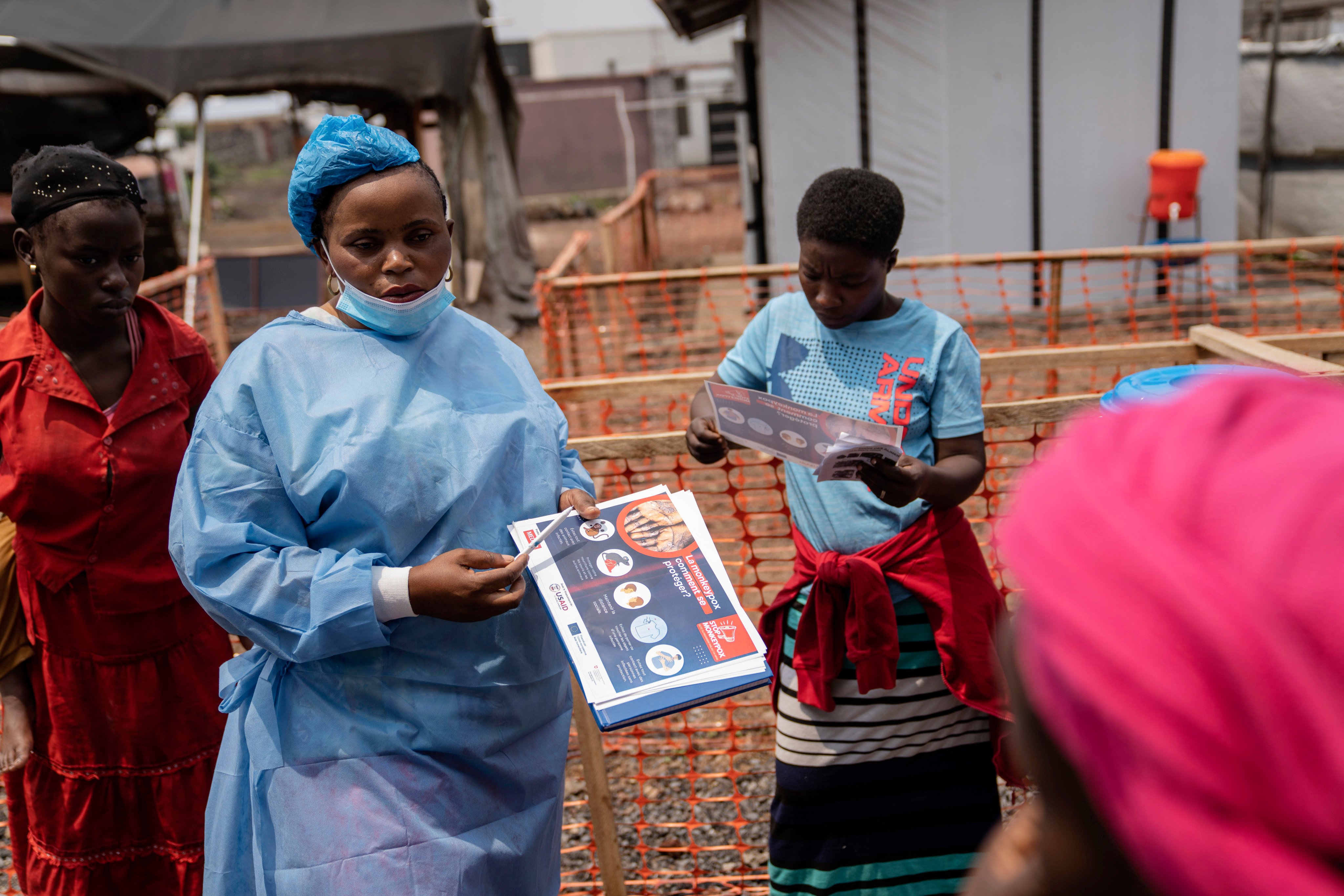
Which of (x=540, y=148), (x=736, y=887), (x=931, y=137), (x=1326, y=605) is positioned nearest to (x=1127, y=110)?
(x=931, y=137)

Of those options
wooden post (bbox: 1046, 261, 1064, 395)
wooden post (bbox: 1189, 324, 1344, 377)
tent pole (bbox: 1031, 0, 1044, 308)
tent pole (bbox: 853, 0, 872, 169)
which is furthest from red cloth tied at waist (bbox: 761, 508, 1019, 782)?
tent pole (bbox: 853, 0, 872, 169)

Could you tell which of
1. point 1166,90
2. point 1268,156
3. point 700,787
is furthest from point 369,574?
point 1268,156

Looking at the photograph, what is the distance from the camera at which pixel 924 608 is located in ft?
8.21

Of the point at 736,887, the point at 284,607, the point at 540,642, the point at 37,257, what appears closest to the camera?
the point at 284,607

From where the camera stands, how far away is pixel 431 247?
2.07 metres

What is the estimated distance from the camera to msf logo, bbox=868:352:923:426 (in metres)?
2.48

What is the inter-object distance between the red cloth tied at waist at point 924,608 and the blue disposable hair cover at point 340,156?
1355 millimetres

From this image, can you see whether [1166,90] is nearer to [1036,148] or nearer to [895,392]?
[1036,148]

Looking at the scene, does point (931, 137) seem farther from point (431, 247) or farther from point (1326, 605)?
point (1326, 605)

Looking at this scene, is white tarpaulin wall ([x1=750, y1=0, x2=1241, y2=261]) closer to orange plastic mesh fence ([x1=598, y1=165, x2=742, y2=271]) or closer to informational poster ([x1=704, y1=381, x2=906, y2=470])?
orange plastic mesh fence ([x1=598, y1=165, x2=742, y2=271])

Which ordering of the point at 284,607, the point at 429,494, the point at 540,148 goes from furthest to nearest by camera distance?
1. the point at 540,148
2. the point at 429,494
3. the point at 284,607

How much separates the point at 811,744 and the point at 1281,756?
2.09 m

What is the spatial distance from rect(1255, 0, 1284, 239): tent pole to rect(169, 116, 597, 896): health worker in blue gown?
15164 millimetres

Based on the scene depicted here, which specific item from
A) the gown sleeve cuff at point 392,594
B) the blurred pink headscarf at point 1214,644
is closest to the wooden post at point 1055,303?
the gown sleeve cuff at point 392,594
